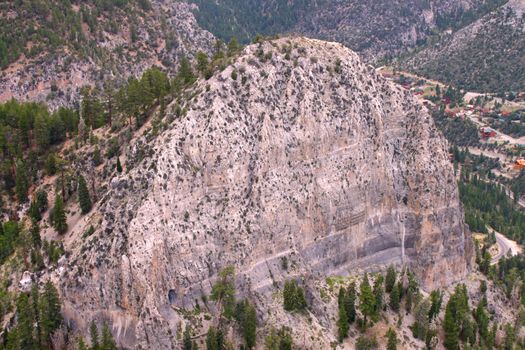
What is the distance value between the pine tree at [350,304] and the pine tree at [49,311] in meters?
42.8

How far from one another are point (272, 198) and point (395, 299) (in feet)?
88.3

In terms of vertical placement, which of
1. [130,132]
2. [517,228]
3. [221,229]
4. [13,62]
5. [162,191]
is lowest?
[517,228]

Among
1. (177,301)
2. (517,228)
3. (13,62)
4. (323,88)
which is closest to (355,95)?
(323,88)

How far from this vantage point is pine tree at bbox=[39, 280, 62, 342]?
90.7 metres

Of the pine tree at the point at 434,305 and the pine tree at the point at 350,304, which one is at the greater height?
the pine tree at the point at 350,304

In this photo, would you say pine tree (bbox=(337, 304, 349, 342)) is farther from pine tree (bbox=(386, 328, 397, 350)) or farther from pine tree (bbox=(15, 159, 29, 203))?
pine tree (bbox=(15, 159, 29, 203))

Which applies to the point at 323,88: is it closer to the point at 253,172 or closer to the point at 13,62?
the point at 253,172

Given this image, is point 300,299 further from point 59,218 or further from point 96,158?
point 96,158

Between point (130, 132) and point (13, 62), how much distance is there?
95.1 m

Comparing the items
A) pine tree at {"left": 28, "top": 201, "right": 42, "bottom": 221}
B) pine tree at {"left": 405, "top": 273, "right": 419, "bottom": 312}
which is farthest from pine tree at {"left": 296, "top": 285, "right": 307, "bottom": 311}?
pine tree at {"left": 28, "top": 201, "right": 42, "bottom": 221}

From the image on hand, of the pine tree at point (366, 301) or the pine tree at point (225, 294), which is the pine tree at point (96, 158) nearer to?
the pine tree at point (225, 294)

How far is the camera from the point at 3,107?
430 ft

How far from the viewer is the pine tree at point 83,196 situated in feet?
339

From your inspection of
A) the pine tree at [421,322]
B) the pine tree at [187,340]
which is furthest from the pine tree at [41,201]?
the pine tree at [421,322]
